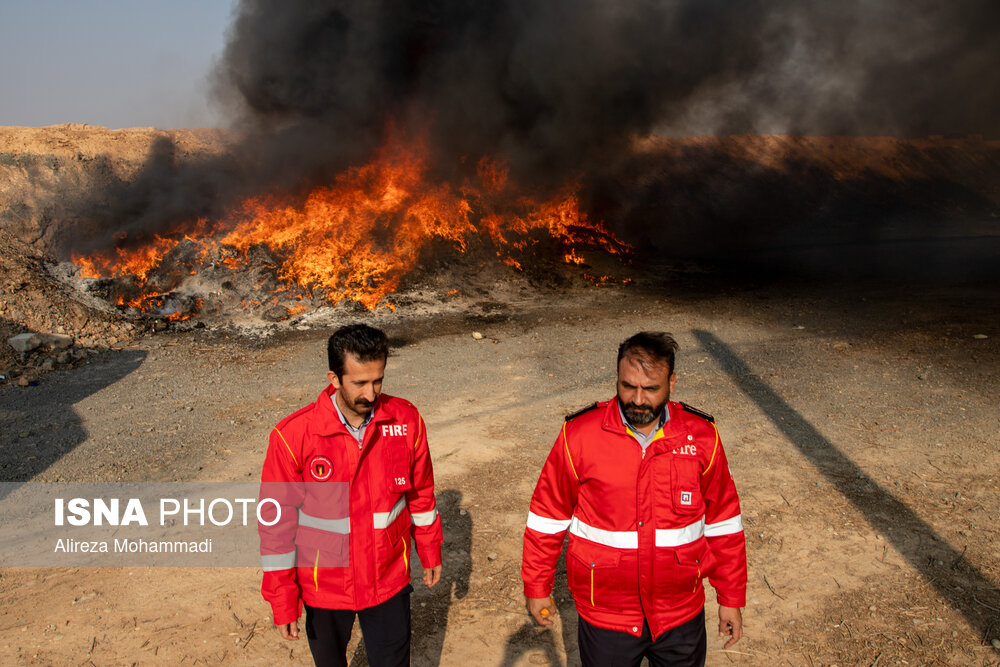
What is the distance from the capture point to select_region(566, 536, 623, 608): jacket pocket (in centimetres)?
230

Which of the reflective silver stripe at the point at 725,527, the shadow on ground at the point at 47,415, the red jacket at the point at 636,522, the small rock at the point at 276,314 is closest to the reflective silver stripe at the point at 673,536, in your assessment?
the red jacket at the point at 636,522

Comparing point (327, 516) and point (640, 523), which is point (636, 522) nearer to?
point (640, 523)

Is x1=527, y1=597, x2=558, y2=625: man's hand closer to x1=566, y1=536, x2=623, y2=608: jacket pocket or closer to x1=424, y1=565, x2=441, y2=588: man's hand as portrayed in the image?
x1=566, y1=536, x2=623, y2=608: jacket pocket

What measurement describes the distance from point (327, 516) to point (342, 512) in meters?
0.06

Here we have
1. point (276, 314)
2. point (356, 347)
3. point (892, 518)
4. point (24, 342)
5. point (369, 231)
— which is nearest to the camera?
point (356, 347)

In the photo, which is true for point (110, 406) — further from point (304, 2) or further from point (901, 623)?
point (304, 2)

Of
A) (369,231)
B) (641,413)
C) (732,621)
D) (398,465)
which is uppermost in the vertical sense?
(641,413)

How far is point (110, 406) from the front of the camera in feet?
25.2

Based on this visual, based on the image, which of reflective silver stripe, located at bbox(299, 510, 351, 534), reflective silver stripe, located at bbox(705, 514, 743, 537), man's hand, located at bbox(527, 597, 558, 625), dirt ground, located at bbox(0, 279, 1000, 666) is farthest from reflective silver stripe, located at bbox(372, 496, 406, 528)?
dirt ground, located at bbox(0, 279, 1000, 666)

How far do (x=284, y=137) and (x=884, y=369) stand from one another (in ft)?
42.1

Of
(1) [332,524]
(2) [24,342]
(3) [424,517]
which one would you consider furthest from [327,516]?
(2) [24,342]

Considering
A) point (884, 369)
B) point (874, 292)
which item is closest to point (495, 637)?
point (884, 369)

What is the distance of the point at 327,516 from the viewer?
2461 mm

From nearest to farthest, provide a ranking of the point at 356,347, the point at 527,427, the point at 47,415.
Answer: the point at 356,347, the point at 527,427, the point at 47,415
